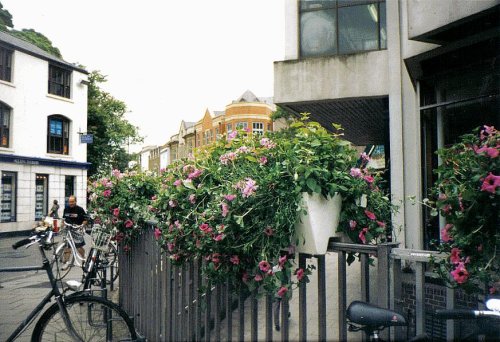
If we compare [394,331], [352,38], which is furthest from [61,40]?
[352,38]

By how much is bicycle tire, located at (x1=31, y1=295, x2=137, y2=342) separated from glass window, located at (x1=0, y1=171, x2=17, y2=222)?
1.87 metres

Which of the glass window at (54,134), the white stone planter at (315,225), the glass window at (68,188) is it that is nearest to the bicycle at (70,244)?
the glass window at (68,188)

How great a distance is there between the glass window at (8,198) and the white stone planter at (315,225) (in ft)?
12.2

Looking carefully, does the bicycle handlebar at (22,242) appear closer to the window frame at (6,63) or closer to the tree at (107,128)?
the window frame at (6,63)

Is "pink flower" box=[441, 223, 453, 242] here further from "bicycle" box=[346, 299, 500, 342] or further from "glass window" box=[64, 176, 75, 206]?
"glass window" box=[64, 176, 75, 206]

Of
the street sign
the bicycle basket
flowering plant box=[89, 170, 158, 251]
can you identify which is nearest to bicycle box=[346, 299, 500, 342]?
flowering plant box=[89, 170, 158, 251]

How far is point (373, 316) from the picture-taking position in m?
1.77

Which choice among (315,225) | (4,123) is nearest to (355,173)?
(315,225)

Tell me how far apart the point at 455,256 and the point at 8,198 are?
17.4 feet

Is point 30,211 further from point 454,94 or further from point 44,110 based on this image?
point 454,94

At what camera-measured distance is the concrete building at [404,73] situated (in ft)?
15.6

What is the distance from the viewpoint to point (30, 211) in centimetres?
603

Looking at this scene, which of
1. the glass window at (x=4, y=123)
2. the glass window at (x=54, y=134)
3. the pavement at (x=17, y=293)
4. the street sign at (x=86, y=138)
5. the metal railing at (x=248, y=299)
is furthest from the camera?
the street sign at (x=86, y=138)

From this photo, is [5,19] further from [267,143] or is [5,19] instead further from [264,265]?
[264,265]
